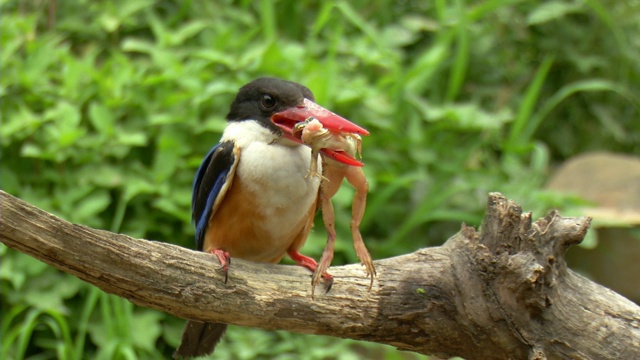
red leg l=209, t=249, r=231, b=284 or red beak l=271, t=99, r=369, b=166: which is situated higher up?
red beak l=271, t=99, r=369, b=166

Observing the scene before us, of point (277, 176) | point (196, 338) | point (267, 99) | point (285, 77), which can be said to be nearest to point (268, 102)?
point (267, 99)

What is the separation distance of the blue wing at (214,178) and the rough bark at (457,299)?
318 mm

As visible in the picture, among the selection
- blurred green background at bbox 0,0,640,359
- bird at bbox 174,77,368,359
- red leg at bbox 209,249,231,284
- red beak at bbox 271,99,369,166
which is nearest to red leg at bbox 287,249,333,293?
bird at bbox 174,77,368,359

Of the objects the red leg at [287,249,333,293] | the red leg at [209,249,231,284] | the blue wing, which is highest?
the blue wing

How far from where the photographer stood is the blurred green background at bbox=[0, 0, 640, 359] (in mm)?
4363

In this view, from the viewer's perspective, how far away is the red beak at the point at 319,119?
2.68 meters

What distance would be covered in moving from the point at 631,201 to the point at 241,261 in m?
3.11

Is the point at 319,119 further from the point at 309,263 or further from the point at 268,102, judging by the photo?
the point at 309,263

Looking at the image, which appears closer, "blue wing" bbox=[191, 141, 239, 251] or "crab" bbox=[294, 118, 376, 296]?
"crab" bbox=[294, 118, 376, 296]

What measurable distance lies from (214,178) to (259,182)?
0.19 meters

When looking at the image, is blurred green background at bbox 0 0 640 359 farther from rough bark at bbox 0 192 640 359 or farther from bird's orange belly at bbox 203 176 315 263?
rough bark at bbox 0 192 640 359

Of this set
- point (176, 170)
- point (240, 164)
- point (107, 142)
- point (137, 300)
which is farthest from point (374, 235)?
point (137, 300)

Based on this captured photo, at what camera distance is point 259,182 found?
307 centimetres

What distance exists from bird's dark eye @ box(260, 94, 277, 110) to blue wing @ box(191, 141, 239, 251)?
0.18 m
